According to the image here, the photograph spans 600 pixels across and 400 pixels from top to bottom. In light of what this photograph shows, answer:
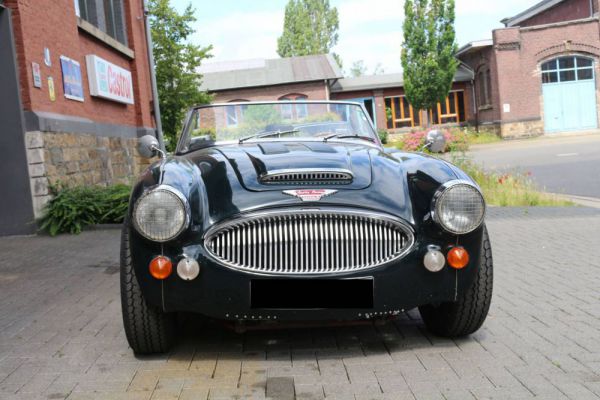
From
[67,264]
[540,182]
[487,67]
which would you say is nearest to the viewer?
[67,264]

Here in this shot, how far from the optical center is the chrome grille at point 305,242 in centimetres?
321

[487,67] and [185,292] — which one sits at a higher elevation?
[487,67]

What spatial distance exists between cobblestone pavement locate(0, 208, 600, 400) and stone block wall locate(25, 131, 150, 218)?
4.27 meters

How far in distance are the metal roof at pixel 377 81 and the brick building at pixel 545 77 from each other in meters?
4.40

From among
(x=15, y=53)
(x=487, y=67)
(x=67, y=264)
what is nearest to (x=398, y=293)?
(x=67, y=264)

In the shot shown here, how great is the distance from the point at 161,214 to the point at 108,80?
11.4 m

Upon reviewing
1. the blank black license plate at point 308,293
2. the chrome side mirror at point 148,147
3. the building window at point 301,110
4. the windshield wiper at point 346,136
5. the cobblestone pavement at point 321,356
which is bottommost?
the cobblestone pavement at point 321,356

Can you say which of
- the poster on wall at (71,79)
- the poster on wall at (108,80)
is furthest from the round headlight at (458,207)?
the poster on wall at (108,80)

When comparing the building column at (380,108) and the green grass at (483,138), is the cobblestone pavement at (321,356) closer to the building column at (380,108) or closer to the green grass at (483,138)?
the green grass at (483,138)

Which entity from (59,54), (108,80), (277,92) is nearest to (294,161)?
(59,54)

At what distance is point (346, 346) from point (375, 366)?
38 centimetres

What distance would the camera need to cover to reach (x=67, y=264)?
7070mm

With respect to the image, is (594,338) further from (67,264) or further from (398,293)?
(67,264)

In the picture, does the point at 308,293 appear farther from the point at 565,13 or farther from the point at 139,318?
the point at 565,13
